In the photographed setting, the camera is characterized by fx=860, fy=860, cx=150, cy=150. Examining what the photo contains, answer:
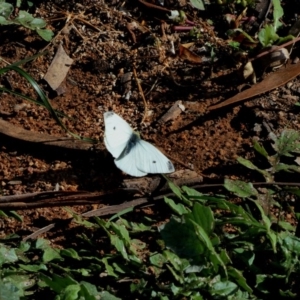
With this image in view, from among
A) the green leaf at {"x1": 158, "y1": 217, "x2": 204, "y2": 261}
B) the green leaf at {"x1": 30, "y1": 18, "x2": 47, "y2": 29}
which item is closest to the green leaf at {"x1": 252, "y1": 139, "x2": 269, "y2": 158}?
the green leaf at {"x1": 158, "y1": 217, "x2": 204, "y2": 261}

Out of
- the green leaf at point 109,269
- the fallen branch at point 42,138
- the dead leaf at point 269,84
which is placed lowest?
the green leaf at point 109,269

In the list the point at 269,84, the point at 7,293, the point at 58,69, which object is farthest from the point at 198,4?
the point at 7,293

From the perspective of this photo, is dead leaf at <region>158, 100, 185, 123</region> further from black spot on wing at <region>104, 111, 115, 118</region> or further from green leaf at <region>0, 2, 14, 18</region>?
green leaf at <region>0, 2, 14, 18</region>

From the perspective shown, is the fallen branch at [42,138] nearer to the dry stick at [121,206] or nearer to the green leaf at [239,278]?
the dry stick at [121,206]

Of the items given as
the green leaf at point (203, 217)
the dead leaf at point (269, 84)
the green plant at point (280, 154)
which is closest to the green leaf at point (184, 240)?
the green leaf at point (203, 217)

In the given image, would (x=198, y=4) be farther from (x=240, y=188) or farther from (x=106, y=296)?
(x=106, y=296)

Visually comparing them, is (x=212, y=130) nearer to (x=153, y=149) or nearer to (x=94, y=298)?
(x=153, y=149)

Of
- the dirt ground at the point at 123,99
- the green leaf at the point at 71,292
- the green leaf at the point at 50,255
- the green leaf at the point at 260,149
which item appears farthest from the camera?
the dirt ground at the point at 123,99
